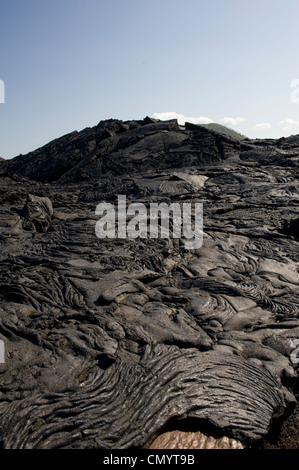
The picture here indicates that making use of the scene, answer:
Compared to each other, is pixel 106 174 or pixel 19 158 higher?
pixel 19 158

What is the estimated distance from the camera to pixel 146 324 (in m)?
3.97

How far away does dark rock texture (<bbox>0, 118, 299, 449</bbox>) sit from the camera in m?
2.96

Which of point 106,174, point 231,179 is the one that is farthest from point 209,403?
point 106,174

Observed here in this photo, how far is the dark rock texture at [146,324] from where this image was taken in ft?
9.70

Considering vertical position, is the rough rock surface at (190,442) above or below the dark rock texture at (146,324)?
below

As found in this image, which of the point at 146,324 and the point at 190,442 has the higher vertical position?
the point at 146,324

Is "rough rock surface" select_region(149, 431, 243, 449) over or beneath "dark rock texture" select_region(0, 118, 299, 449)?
beneath

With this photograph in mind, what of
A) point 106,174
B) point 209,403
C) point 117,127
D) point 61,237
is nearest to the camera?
point 209,403

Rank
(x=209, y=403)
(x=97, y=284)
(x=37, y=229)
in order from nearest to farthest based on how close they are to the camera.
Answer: (x=209, y=403), (x=97, y=284), (x=37, y=229)

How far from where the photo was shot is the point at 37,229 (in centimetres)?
652

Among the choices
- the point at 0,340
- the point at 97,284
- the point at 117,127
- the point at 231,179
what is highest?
the point at 117,127

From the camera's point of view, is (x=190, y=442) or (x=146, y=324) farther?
(x=146, y=324)
